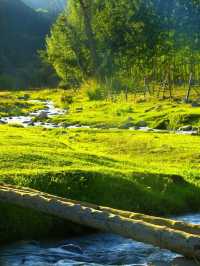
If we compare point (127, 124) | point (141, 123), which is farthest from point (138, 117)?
point (127, 124)

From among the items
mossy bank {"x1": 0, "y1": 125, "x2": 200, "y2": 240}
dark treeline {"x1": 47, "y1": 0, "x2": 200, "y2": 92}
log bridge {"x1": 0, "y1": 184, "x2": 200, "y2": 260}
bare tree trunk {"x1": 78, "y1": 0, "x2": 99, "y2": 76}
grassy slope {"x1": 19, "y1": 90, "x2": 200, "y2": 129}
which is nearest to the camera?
log bridge {"x1": 0, "y1": 184, "x2": 200, "y2": 260}

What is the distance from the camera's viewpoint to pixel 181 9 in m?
89.4

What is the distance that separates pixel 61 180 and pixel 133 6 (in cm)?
7361

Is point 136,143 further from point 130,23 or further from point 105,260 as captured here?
point 130,23

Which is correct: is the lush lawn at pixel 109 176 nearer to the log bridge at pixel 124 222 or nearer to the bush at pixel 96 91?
the log bridge at pixel 124 222

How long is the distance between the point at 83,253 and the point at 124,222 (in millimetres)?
4031

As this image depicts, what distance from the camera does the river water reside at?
17.5m

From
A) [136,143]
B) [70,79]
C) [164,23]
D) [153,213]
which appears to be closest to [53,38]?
[70,79]

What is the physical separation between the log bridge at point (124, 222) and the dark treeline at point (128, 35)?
7372 cm

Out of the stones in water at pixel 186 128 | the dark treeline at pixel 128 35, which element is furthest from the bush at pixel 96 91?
the stones in water at pixel 186 128

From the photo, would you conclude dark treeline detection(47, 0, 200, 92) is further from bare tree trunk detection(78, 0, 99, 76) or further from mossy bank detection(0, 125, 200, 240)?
Answer: mossy bank detection(0, 125, 200, 240)

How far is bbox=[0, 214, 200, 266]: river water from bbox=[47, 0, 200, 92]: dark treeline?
72.0m

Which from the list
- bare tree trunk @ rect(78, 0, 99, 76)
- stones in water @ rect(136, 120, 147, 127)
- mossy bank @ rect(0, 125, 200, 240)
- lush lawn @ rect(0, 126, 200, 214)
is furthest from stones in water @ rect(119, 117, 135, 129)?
bare tree trunk @ rect(78, 0, 99, 76)

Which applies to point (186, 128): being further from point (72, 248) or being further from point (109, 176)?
point (72, 248)
